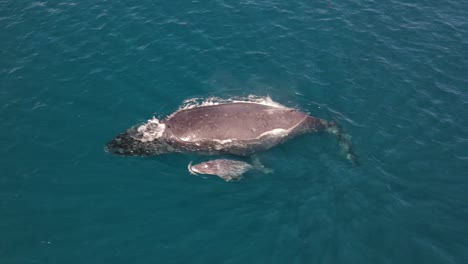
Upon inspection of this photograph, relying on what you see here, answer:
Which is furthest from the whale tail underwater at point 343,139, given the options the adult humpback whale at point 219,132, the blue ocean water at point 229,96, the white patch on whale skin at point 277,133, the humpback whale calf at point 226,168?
the humpback whale calf at point 226,168

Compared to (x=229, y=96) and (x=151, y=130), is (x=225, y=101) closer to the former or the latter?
(x=229, y=96)

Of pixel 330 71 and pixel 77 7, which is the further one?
pixel 77 7

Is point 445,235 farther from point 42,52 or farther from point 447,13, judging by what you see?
point 42,52

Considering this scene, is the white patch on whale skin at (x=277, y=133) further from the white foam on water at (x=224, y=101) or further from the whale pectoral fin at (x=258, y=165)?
the white foam on water at (x=224, y=101)

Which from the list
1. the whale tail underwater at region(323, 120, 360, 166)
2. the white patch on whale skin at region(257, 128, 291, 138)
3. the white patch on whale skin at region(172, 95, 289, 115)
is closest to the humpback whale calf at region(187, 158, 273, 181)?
the white patch on whale skin at region(257, 128, 291, 138)

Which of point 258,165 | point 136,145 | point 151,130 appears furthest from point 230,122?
point 136,145

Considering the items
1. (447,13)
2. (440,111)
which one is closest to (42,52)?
(440,111)

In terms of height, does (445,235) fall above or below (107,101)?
below

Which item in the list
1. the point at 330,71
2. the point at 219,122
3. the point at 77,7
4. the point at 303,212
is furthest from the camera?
the point at 77,7
